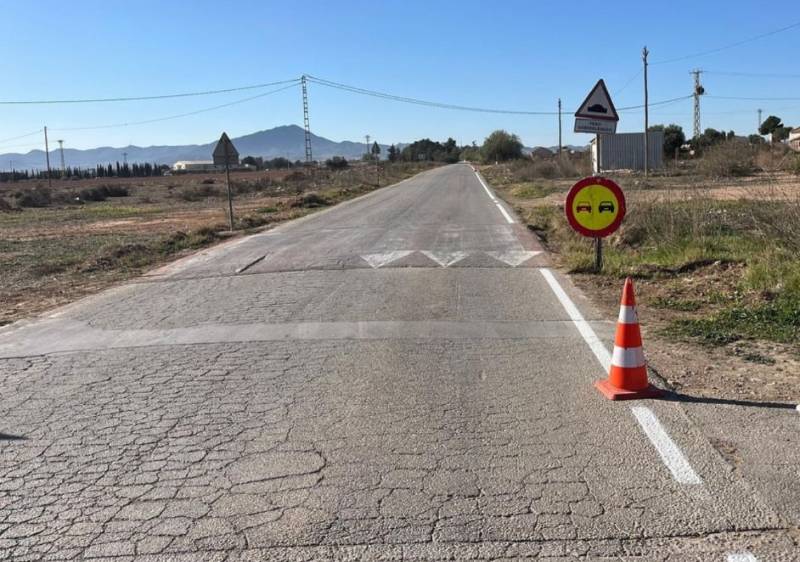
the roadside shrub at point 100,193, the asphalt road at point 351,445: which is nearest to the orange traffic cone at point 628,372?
the asphalt road at point 351,445

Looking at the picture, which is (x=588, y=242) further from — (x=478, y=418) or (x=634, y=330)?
(x=478, y=418)

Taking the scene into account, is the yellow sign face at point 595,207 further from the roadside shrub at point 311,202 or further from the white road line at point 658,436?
the roadside shrub at point 311,202

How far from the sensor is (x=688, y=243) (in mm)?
11672

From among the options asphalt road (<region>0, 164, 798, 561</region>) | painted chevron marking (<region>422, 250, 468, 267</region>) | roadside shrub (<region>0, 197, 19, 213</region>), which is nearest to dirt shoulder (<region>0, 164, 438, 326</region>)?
asphalt road (<region>0, 164, 798, 561</region>)

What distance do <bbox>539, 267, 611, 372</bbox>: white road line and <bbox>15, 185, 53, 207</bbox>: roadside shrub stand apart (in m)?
48.5

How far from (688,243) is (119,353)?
8810mm

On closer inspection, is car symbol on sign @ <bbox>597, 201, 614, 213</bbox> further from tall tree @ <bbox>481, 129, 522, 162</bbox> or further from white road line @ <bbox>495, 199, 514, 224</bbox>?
tall tree @ <bbox>481, 129, 522, 162</bbox>

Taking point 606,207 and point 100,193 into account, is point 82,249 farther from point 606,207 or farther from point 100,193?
point 100,193

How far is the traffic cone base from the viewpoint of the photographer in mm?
5164

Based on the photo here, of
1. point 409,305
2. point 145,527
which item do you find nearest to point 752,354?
point 409,305

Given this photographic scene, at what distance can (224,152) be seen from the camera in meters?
22.0

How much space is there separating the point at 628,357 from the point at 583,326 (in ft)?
7.39

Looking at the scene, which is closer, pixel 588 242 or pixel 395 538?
pixel 395 538

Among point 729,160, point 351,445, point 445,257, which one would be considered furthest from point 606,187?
point 729,160
